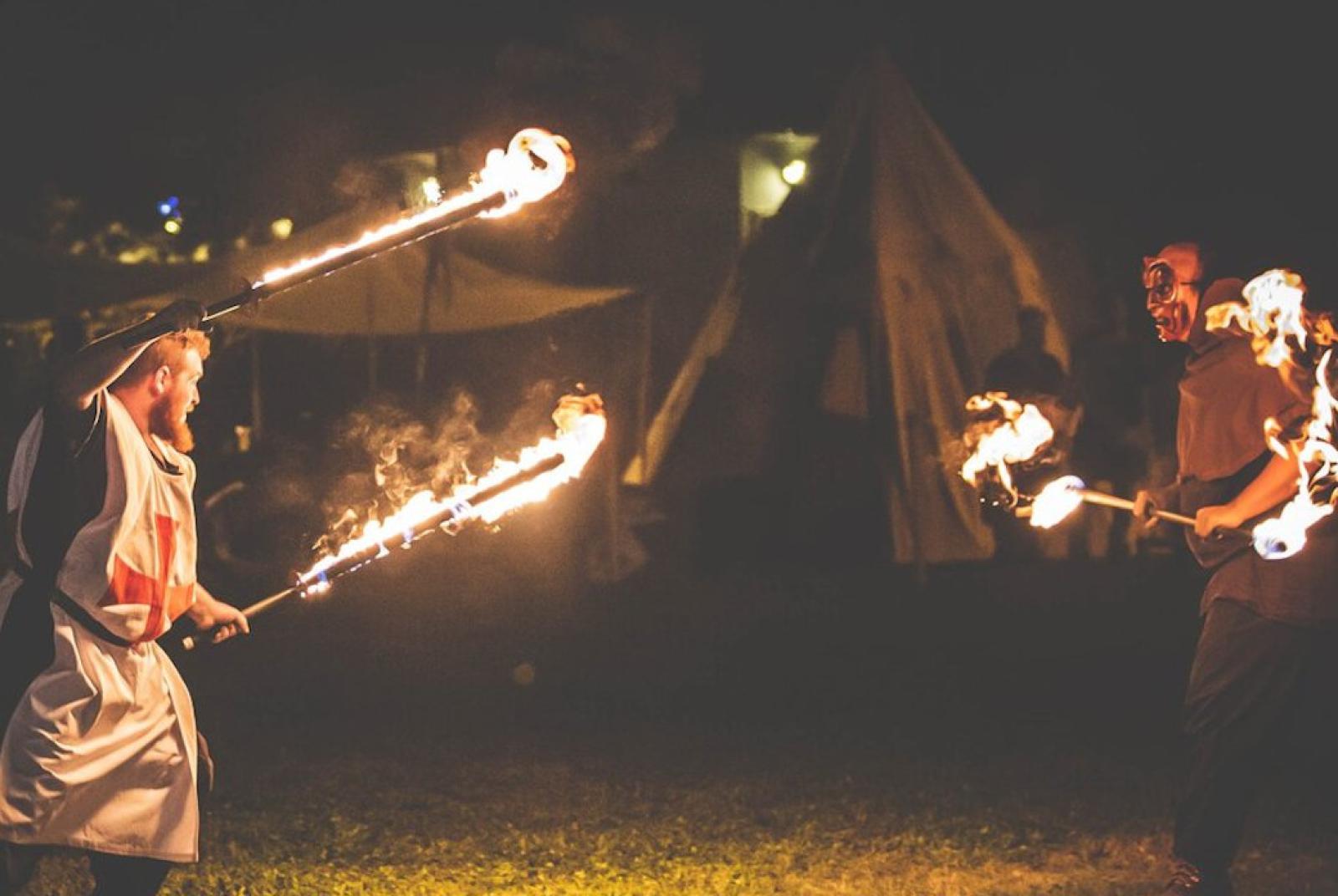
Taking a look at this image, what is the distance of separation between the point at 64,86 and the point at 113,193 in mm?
1753

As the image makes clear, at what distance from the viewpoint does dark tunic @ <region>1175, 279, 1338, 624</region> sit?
497 centimetres

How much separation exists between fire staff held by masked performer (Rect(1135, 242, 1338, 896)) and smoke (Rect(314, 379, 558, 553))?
5140 millimetres

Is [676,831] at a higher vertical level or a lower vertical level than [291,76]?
lower

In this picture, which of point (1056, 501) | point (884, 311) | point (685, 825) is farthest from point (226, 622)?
point (884, 311)

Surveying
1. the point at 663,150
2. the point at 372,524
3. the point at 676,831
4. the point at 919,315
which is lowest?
the point at 676,831

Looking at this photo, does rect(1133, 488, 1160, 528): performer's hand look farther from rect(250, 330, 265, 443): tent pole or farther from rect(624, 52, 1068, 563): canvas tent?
rect(250, 330, 265, 443): tent pole

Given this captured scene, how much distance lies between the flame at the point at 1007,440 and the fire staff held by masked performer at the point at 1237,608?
744 mm

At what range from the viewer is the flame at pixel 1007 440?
588 centimetres

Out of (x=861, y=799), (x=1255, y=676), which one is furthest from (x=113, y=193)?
(x=1255, y=676)

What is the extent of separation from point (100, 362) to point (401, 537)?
96cm

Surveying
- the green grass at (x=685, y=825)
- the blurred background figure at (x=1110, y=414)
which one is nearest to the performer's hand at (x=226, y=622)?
the green grass at (x=685, y=825)

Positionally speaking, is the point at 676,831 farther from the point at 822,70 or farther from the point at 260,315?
the point at 822,70

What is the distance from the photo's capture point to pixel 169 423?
4.32 meters

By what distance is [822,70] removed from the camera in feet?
61.6
